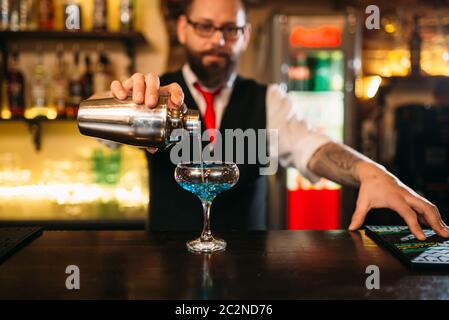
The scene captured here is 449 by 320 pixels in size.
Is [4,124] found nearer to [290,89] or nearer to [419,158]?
[290,89]

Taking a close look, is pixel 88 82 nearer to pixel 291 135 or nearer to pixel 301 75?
pixel 301 75

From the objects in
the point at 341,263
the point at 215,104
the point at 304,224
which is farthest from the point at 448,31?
the point at 341,263

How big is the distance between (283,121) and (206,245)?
94cm

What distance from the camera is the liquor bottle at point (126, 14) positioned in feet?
9.72

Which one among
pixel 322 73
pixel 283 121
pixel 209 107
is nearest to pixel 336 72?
pixel 322 73

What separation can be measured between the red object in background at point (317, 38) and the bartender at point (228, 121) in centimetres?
108

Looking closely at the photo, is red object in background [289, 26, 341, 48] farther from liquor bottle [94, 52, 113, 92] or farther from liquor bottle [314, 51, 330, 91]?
liquor bottle [94, 52, 113, 92]

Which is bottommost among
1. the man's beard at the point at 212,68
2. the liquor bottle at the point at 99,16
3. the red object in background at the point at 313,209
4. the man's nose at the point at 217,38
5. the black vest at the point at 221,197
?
the red object in background at the point at 313,209

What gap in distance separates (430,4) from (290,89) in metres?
1.20

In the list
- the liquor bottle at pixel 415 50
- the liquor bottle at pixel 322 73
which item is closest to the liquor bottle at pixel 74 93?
the liquor bottle at pixel 322 73

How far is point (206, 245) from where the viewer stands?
3.57 feet

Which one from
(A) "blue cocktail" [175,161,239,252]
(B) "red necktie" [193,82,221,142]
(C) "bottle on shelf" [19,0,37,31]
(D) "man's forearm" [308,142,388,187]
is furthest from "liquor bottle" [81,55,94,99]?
(A) "blue cocktail" [175,161,239,252]

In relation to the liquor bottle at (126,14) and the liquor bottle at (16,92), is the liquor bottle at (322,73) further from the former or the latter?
the liquor bottle at (16,92)
